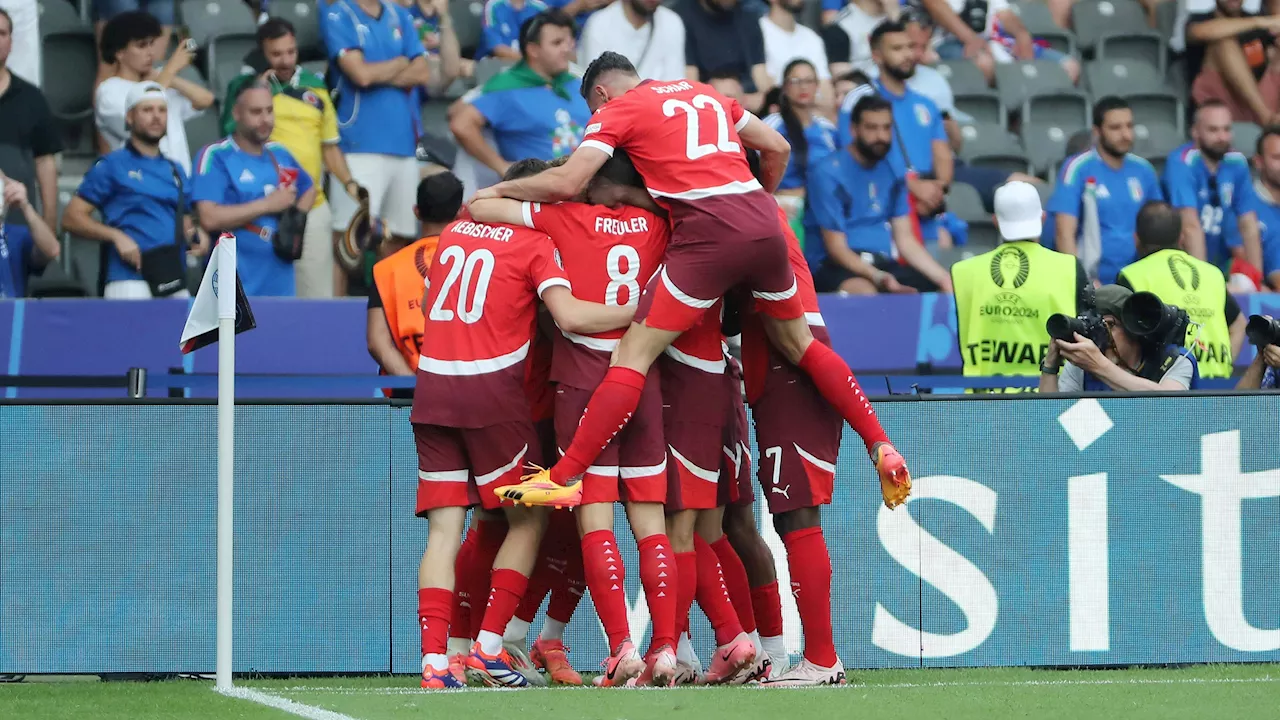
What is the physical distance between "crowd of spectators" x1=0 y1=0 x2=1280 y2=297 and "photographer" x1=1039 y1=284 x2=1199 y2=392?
3230 millimetres

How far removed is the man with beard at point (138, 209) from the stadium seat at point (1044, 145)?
6104mm

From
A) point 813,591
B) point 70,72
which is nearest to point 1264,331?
point 813,591

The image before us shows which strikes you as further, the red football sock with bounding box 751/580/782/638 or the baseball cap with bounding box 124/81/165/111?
the baseball cap with bounding box 124/81/165/111

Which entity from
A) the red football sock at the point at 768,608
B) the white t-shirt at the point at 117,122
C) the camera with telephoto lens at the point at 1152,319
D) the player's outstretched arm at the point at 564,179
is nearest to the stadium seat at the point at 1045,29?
the white t-shirt at the point at 117,122

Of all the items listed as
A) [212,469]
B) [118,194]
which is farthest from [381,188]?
[212,469]

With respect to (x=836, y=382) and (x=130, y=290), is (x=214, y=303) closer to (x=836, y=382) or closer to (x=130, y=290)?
(x=836, y=382)

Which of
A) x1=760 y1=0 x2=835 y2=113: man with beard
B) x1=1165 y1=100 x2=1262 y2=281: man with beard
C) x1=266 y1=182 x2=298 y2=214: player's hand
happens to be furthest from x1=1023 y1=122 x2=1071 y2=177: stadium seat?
x1=266 y1=182 x2=298 y2=214: player's hand

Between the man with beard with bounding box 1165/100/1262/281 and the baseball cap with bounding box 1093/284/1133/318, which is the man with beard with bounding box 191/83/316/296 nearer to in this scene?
the baseball cap with bounding box 1093/284/1133/318

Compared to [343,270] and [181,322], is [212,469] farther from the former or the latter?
[343,270]

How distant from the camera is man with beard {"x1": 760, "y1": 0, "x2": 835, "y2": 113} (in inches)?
456

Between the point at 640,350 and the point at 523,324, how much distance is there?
1.61 feet

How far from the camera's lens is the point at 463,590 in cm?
642

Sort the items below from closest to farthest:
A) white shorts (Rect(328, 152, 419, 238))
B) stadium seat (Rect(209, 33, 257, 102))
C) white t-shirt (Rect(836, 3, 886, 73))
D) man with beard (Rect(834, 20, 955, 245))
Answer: white shorts (Rect(328, 152, 419, 238)) < stadium seat (Rect(209, 33, 257, 102)) < man with beard (Rect(834, 20, 955, 245)) < white t-shirt (Rect(836, 3, 886, 73))

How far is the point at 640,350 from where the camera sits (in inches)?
225
